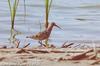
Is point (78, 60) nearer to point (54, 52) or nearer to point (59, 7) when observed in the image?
point (54, 52)

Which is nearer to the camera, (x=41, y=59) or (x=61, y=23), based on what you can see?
(x=41, y=59)

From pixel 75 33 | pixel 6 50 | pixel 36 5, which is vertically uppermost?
pixel 6 50

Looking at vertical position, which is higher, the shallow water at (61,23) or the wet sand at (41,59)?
the wet sand at (41,59)

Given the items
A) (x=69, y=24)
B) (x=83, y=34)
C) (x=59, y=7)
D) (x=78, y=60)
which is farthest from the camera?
(x=59, y=7)

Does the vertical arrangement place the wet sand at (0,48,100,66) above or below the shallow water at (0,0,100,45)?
above

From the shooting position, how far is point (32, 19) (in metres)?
8.26

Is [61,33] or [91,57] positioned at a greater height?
[91,57]

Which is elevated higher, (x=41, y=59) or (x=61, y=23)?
(x=41, y=59)

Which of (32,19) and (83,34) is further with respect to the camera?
(32,19)

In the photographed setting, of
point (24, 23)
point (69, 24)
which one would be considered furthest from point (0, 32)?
point (69, 24)

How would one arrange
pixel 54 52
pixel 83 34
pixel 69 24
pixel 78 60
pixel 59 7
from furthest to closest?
1. pixel 59 7
2. pixel 69 24
3. pixel 83 34
4. pixel 54 52
5. pixel 78 60

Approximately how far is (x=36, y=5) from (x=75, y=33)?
4.06 metres

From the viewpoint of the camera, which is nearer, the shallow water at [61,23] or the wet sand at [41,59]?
the wet sand at [41,59]

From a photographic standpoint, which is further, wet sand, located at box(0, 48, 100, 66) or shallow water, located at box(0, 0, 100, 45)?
shallow water, located at box(0, 0, 100, 45)
